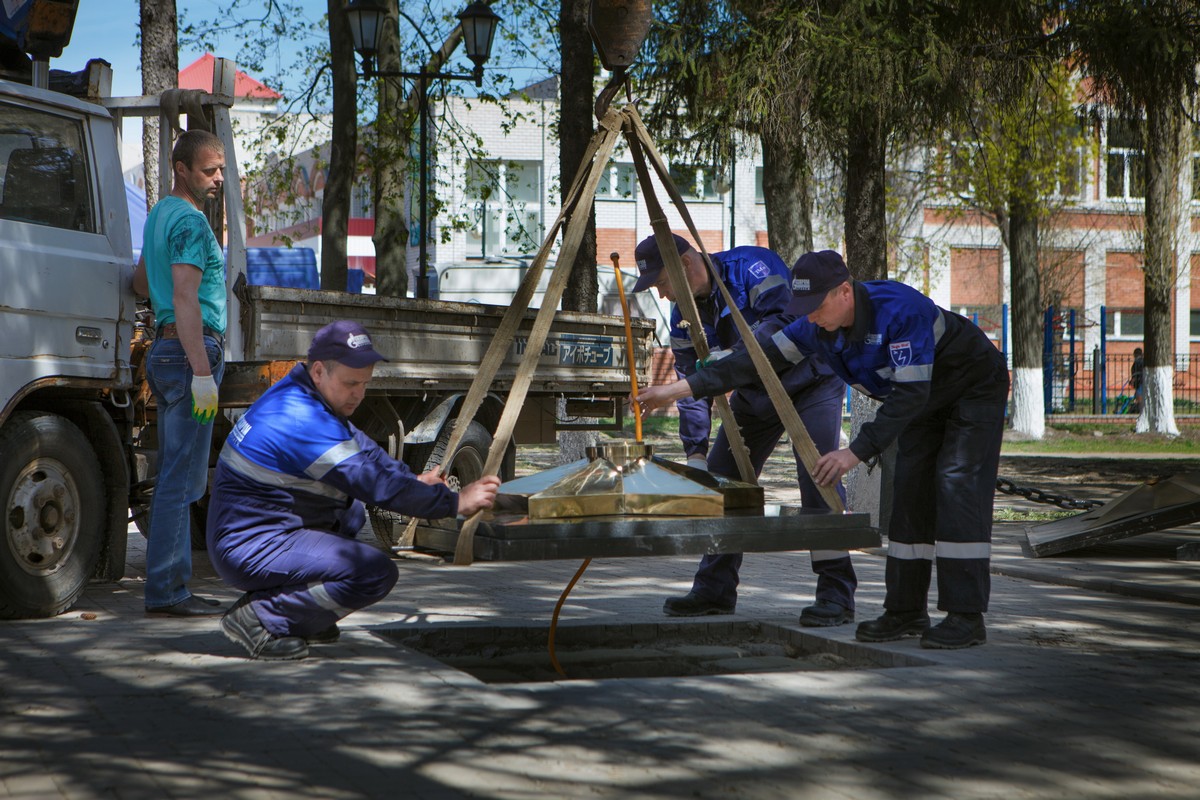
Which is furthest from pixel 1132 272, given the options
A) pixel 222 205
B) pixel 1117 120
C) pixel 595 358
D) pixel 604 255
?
pixel 222 205

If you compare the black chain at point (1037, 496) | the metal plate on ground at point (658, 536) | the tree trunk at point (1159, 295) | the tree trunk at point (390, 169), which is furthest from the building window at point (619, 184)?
the metal plate on ground at point (658, 536)

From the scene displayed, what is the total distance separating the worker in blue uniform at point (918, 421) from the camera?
5543 mm

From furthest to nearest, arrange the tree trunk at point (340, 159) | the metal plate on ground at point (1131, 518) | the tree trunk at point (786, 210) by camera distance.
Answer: the tree trunk at point (786, 210) → the tree trunk at point (340, 159) → the metal plate on ground at point (1131, 518)

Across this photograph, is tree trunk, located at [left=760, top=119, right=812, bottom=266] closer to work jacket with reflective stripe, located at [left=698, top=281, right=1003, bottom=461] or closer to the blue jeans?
work jacket with reflective stripe, located at [left=698, top=281, right=1003, bottom=461]

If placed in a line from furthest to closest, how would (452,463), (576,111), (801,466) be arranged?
1. (576,111)
2. (452,463)
3. (801,466)

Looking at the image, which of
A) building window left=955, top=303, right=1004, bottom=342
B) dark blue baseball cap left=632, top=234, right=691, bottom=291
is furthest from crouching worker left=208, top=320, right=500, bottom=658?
building window left=955, top=303, right=1004, bottom=342

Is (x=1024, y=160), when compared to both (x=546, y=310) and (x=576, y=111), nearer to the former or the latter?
(x=576, y=111)

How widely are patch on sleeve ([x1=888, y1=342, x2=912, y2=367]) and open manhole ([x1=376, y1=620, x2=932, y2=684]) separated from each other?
3.94 ft

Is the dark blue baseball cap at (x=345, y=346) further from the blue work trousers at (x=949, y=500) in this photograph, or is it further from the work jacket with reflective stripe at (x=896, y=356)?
the blue work trousers at (x=949, y=500)

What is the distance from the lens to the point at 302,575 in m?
5.25

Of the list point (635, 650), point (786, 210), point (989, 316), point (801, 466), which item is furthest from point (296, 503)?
point (989, 316)

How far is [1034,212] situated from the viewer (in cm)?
2386

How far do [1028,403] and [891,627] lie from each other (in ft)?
64.1

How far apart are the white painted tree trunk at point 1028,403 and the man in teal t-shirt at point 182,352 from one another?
777 inches
